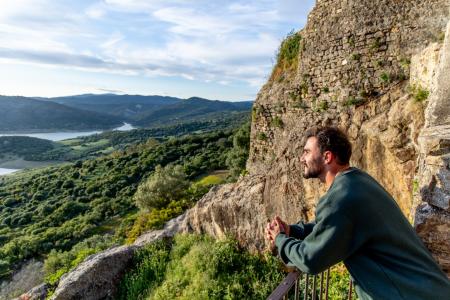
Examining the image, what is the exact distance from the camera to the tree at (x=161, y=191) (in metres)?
26.0

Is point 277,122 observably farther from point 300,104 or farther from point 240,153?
point 240,153

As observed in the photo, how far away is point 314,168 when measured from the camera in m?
2.46

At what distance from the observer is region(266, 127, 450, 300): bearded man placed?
1.94 meters

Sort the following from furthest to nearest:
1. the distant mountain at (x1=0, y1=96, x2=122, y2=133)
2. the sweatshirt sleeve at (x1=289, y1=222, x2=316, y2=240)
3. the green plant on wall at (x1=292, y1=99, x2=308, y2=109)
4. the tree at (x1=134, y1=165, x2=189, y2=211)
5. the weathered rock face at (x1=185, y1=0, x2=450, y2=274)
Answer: the distant mountain at (x1=0, y1=96, x2=122, y2=133) → the tree at (x1=134, y1=165, x2=189, y2=211) → the green plant on wall at (x1=292, y1=99, x2=308, y2=109) → the weathered rock face at (x1=185, y1=0, x2=450, y2=274) → the sweatshirt sleeve at (x1=289, y1=222, x2=316, y2=240)

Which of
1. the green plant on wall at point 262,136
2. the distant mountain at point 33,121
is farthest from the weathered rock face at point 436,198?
the distant mountain at point 33,121

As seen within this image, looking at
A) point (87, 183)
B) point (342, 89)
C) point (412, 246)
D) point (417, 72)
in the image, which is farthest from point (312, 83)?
point (87, 183)

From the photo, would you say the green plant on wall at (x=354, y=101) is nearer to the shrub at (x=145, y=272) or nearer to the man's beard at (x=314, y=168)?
the man's beard at (x=314, y=168)

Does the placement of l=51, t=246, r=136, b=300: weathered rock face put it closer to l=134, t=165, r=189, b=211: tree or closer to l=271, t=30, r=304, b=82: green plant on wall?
l=271, t=30, r=304, b=82: green plant on wall

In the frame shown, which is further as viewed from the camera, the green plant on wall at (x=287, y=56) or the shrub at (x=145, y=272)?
the green plant on wall at (x=287, y=56)

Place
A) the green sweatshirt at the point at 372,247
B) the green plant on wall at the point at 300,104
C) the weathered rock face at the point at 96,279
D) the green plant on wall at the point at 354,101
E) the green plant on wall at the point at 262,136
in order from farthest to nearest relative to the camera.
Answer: the green plant on wall at the point at 262,136 → the weathered rock face at the point at 96,279 → the green plant on wall at the point at 300,104 → the green plant on wall at the point at 354,101 → the green sweatshirt at the point at 372,247

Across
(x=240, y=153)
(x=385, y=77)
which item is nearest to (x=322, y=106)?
(x=385, y=77)

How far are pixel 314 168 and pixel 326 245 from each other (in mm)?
616

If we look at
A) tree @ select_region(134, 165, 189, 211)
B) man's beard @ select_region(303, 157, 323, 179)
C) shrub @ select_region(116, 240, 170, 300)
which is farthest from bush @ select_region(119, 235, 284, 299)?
tree @ select_region(134, 165, 189, 211)

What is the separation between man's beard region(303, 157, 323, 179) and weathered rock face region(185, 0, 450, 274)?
1315mm
